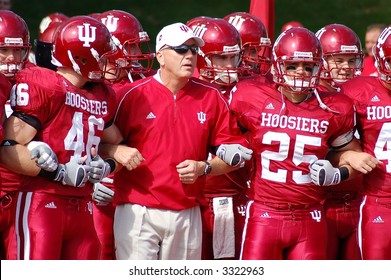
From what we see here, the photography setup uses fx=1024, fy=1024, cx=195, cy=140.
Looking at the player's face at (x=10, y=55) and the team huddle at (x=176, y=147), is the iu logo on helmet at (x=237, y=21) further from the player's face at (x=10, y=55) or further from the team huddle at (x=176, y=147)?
the player's face at (x=10, y=55)

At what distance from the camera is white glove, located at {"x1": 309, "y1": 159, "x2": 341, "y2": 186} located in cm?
563

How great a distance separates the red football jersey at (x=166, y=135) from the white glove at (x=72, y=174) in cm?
52

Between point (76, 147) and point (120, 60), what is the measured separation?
1464 mm

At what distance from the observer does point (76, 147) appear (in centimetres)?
542

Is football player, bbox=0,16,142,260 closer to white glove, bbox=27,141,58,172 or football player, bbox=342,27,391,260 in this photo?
white glove, bbox=27,141,58,172

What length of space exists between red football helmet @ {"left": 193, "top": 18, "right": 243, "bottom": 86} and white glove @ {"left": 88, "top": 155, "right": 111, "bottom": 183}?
1302 millimetres

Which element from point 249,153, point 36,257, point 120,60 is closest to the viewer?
point 36,257

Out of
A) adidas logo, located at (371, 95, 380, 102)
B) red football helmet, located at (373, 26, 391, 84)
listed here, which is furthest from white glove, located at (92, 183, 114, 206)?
red football helmet, located at (373, 26, 391, 84)

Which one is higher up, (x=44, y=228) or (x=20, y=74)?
(x=20, y=74)

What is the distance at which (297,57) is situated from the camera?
19.1 feet

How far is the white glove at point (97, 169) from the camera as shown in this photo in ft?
17.6

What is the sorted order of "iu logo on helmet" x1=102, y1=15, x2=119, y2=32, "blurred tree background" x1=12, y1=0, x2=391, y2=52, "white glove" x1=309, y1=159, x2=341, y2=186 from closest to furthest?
"white glove" x1=309, y1=159, x2=341, y2=186
"iu logo on helmet" x1=102, y1=15, x2=119, y2=32
"blurred tree background" x1=12, y1=0, x2=391, y2=52

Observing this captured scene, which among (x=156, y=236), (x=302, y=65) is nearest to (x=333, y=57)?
(x=302, y=65)
